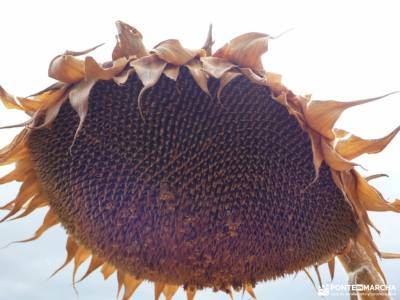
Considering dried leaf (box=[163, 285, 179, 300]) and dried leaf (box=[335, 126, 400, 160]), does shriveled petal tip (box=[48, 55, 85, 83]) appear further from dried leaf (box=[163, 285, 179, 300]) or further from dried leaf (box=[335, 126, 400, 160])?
dried leaf (box=[163, 285, 179, 300])

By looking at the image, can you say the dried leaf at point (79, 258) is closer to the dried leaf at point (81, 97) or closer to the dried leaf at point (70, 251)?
the dried leaf at point (70, 251)

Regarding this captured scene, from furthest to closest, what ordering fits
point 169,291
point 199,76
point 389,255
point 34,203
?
point 169,291
point 34,203
point 389,255
point 199,76

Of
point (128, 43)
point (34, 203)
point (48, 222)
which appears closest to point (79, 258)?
point (48, 222)

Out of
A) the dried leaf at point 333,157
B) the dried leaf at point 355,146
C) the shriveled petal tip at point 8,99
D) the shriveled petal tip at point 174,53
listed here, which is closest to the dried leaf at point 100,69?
the shriveled petal tip at point 174,53

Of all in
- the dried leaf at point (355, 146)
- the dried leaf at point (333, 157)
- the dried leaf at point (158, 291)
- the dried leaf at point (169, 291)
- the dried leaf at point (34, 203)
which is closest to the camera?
the dried leaf at point (333, 157)

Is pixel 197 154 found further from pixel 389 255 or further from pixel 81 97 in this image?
pixel 389 255

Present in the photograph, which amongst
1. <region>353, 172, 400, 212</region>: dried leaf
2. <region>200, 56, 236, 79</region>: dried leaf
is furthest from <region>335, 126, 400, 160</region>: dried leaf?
<region>200, 56, 236, 79</region>: dried leaf
